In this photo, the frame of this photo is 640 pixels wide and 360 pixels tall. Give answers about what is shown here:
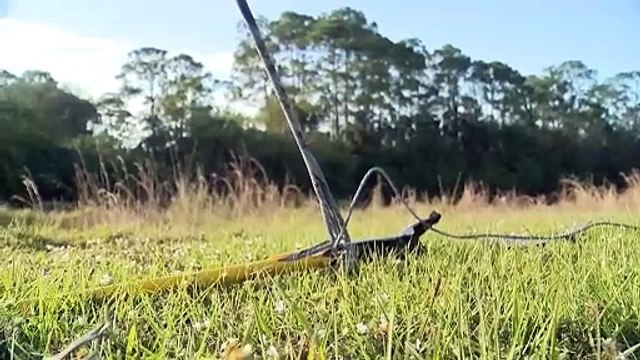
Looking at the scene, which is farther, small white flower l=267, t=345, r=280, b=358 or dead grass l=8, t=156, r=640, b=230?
dead grass l=8, t=156, r=640, b=230

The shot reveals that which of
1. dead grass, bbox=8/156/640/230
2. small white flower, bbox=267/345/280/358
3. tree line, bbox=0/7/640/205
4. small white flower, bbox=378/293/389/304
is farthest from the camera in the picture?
tree line, bbox=0/7/640/205

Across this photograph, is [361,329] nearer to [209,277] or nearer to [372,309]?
[372,309]

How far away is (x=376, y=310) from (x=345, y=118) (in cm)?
227

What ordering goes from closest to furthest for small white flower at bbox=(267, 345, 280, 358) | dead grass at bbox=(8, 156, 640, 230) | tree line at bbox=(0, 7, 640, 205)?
small white flower at bbox=(267, 345, 280, 358) → dead grass at bbox=(8, 156, 640, 230) → tree line at bbox=(0, 7, 640, 205)

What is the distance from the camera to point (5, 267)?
0.60 m

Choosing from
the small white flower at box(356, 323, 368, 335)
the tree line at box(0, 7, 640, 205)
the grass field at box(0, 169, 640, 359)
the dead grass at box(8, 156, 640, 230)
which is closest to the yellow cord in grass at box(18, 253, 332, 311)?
the grass field at box(0, 169, 640, 359)

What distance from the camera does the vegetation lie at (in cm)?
37

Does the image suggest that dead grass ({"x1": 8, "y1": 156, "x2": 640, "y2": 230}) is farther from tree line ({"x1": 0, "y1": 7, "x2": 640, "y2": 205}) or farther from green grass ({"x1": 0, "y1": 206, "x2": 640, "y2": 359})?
green grass ({"x1": 0, "y1": 206, "x2": 640, "y2": 359})

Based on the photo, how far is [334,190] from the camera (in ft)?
3.16

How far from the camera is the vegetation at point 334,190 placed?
367 mm

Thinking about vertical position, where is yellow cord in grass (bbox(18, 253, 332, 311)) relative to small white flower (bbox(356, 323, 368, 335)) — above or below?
above

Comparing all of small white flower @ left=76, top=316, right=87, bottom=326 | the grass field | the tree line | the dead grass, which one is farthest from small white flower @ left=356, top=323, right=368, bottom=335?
the dead grass

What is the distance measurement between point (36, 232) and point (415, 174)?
1646 millimetres

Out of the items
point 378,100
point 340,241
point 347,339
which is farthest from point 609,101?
point 347,339
